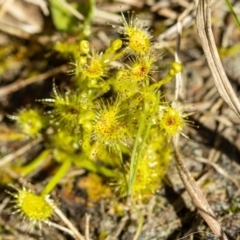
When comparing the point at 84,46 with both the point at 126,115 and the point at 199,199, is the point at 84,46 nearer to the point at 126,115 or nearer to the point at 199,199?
the point at 126,115

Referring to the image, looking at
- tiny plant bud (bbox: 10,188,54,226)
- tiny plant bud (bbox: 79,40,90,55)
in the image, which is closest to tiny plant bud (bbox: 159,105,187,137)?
tiny plant bud (bbox: 79,40,90,55)

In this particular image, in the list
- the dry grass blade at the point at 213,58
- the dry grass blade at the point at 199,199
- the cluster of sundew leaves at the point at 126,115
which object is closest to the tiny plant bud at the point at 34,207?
the cluster of sundew leaves at the point at 126,115

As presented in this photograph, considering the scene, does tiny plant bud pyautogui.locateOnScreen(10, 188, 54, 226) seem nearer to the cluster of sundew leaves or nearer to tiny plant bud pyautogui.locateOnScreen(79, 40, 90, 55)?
the cluster of sundew leaves

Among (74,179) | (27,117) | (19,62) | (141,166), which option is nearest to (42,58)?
(19,62)

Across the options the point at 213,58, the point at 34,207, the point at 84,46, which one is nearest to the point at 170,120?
the point at 213,58

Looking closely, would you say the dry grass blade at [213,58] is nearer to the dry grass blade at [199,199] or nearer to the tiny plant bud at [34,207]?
the dry grass blade at [199,199]

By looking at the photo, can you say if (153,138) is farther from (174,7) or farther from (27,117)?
(174,7)

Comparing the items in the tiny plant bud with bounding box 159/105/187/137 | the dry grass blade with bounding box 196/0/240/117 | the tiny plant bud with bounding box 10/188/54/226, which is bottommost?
the tiny plant bud with bounding box 10/188/54/226
